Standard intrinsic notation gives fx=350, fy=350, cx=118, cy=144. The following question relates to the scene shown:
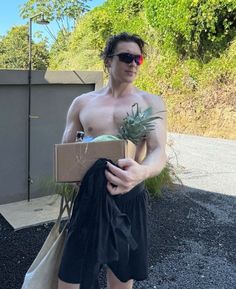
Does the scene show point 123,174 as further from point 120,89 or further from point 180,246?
point 180,246

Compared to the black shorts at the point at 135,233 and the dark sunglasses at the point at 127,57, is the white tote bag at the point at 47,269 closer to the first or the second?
the black shorts at the point at 135,233

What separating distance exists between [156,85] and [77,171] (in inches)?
389

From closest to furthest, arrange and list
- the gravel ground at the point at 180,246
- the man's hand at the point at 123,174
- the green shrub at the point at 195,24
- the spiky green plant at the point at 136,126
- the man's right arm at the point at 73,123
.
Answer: the man's hand at the point at 123,174 → the spiky green plant at the point at 136,126 → the man's right arm at the point at 73,123 → the gravel ground at the point at 180,246 → the green shrub at the point at 195,24

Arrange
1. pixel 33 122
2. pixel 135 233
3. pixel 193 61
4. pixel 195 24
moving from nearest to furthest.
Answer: pixel 135 233 → pixel 33 122 → pixel 195 24 → pixel 193 61

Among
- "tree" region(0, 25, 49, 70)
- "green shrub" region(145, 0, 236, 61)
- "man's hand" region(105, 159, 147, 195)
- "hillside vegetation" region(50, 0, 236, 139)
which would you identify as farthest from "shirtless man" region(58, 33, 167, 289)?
"tree" region(0, 25, 49, 70)

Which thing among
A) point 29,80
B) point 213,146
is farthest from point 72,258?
point 213,146

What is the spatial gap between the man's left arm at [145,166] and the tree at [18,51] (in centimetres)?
1646

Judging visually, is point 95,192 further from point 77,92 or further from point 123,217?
point 77,92

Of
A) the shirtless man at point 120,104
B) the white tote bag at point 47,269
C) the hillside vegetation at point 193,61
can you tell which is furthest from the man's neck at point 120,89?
the hillside vegetation at point 193,61

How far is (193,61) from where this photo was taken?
32.9 feet

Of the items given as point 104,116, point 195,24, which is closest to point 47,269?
point 104,116

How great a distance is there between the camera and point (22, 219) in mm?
3529

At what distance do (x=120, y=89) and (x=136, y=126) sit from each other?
0.28 m

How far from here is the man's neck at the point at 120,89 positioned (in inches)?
60.8
